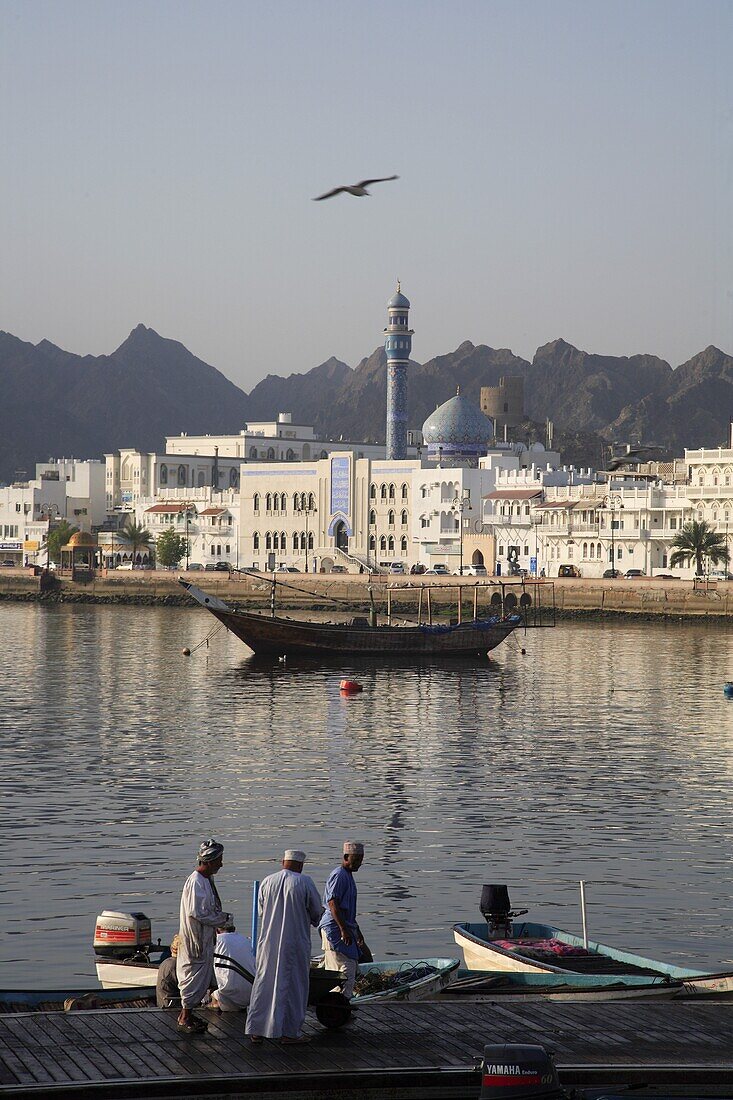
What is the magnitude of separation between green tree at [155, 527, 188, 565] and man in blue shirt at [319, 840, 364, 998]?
401 feet

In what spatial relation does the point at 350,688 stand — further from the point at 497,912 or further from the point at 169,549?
the point at 169,549

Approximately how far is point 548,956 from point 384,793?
17.7 m

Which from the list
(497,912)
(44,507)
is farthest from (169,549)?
(497,912)

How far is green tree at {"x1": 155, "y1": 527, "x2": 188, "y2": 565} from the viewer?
136 m

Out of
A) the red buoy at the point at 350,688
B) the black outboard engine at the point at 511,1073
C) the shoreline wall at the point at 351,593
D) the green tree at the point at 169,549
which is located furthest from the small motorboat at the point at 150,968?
the green tree at the point at 169,549

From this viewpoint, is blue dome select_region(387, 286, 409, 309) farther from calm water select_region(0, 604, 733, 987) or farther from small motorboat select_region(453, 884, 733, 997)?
small motorboat select_region(453, 884, 733, 997)

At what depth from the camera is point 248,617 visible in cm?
7531

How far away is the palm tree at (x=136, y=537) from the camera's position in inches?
5620

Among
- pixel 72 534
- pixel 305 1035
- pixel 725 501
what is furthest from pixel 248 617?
pixel 72 534

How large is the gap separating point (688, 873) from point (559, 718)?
2492cm

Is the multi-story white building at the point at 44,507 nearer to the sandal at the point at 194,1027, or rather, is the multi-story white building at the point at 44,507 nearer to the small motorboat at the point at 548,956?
the small motorboat at the point at 548,956

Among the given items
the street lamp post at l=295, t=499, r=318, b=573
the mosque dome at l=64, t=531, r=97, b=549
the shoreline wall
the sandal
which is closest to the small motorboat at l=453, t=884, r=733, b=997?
the sandal

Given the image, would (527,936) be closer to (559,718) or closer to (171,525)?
(559,718)

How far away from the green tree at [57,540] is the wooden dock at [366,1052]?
129m
